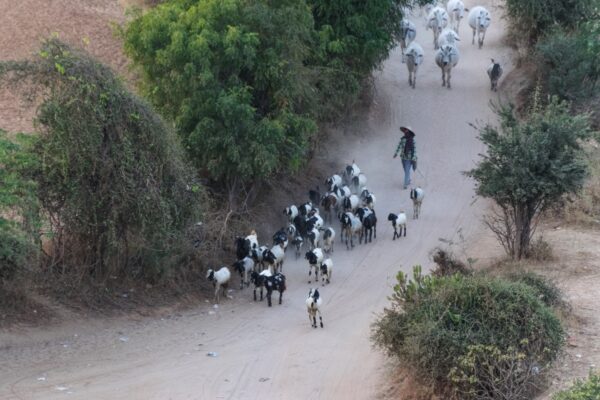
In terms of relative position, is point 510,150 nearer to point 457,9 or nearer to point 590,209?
point 590,209

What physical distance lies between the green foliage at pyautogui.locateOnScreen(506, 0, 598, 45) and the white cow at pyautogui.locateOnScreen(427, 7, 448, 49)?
10.2 ft

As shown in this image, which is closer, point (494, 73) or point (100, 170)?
point (100, 170)

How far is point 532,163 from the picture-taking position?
1989 centimetres

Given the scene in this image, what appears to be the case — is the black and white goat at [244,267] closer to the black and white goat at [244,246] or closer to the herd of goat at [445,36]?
the black and white goat at [244,246]

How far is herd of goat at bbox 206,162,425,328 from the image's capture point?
1978 cm

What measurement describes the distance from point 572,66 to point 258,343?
51.9 feet

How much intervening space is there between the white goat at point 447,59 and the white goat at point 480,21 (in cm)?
312

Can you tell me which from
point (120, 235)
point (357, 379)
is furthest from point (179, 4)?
point (357, 379)

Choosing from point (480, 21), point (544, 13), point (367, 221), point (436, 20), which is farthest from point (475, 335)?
point (436, 20)

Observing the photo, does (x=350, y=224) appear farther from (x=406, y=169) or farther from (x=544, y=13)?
(x=544, y=13)

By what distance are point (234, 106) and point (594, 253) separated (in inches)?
310

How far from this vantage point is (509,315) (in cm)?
1416

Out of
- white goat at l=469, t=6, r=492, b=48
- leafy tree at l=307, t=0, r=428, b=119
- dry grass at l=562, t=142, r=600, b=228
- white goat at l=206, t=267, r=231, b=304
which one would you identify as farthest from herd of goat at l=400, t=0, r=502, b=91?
white goat at l=206, t=267, r=231, b=304

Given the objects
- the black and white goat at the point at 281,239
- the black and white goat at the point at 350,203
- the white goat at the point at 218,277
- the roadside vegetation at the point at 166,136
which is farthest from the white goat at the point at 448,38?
the white goat at the point at 218,277
